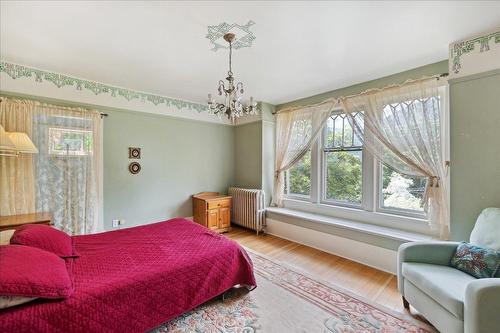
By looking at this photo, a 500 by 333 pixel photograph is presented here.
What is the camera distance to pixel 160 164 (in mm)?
4113

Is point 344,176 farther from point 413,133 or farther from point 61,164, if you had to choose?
point 61,164

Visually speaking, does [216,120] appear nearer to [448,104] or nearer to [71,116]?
[71,116]

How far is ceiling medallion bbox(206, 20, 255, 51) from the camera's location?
200 cm

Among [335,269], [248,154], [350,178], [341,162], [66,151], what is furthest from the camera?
[248,154]

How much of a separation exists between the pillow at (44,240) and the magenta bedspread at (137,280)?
12cm

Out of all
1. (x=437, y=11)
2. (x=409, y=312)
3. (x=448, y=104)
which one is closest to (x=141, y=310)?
(x=409, y=312)

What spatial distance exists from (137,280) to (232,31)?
7.37 feet

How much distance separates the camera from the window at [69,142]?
3.06 meters

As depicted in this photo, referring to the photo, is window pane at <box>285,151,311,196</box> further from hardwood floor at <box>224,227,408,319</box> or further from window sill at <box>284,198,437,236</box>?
hardwood floor at <box>224,227,408,319</box>

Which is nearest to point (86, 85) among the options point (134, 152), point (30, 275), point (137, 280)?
point (134, 152)

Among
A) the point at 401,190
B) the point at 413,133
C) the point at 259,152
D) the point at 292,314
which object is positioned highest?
the point at 413,133

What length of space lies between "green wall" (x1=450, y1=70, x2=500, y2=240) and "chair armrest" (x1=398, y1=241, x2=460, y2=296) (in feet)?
1.65

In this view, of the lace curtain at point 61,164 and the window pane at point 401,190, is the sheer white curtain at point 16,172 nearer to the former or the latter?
the lace curtain at point 61,164

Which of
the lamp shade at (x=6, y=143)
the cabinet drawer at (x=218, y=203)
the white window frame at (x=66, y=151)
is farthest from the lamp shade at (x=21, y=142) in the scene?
the cabinet drawer at (x=218, y=203)
